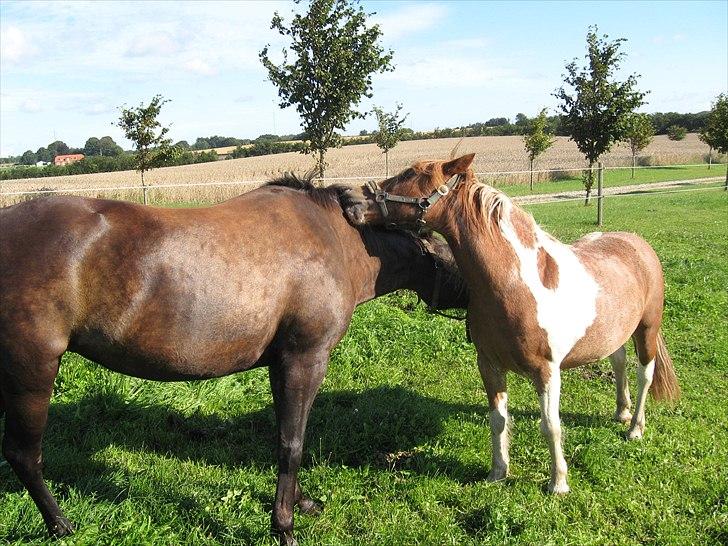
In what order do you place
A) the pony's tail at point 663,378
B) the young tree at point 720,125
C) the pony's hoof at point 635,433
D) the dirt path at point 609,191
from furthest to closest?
the young tree at point 720,125
the dirt path at point 609,191
the pony's tail at point 663,378
the pony's hoof at point 635,433

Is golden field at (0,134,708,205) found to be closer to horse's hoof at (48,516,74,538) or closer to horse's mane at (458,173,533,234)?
horse's hoof at (48,516,74,538)

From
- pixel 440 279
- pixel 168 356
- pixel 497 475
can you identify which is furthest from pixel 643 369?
pixel 168 356

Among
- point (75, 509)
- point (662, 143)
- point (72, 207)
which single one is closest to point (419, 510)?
point (75, 509)

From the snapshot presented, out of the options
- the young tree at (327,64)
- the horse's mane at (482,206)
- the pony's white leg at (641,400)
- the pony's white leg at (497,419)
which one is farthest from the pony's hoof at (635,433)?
the young tree at (327,64)

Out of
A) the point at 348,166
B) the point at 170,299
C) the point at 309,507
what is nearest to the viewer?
the point at 170,299

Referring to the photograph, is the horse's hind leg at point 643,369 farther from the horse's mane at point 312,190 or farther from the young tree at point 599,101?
the young tree at point 599,101

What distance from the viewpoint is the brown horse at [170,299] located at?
271 cm

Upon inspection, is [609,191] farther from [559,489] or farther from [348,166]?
[559,489]

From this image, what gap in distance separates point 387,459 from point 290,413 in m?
1.23

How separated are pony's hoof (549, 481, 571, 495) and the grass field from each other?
65 millimetres

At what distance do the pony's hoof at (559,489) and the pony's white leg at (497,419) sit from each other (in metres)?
0.33

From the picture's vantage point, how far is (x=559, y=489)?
146 inches

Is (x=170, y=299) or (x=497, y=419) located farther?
(x=497, y=419)

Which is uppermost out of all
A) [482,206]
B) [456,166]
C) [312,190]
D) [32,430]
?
[456,166]
